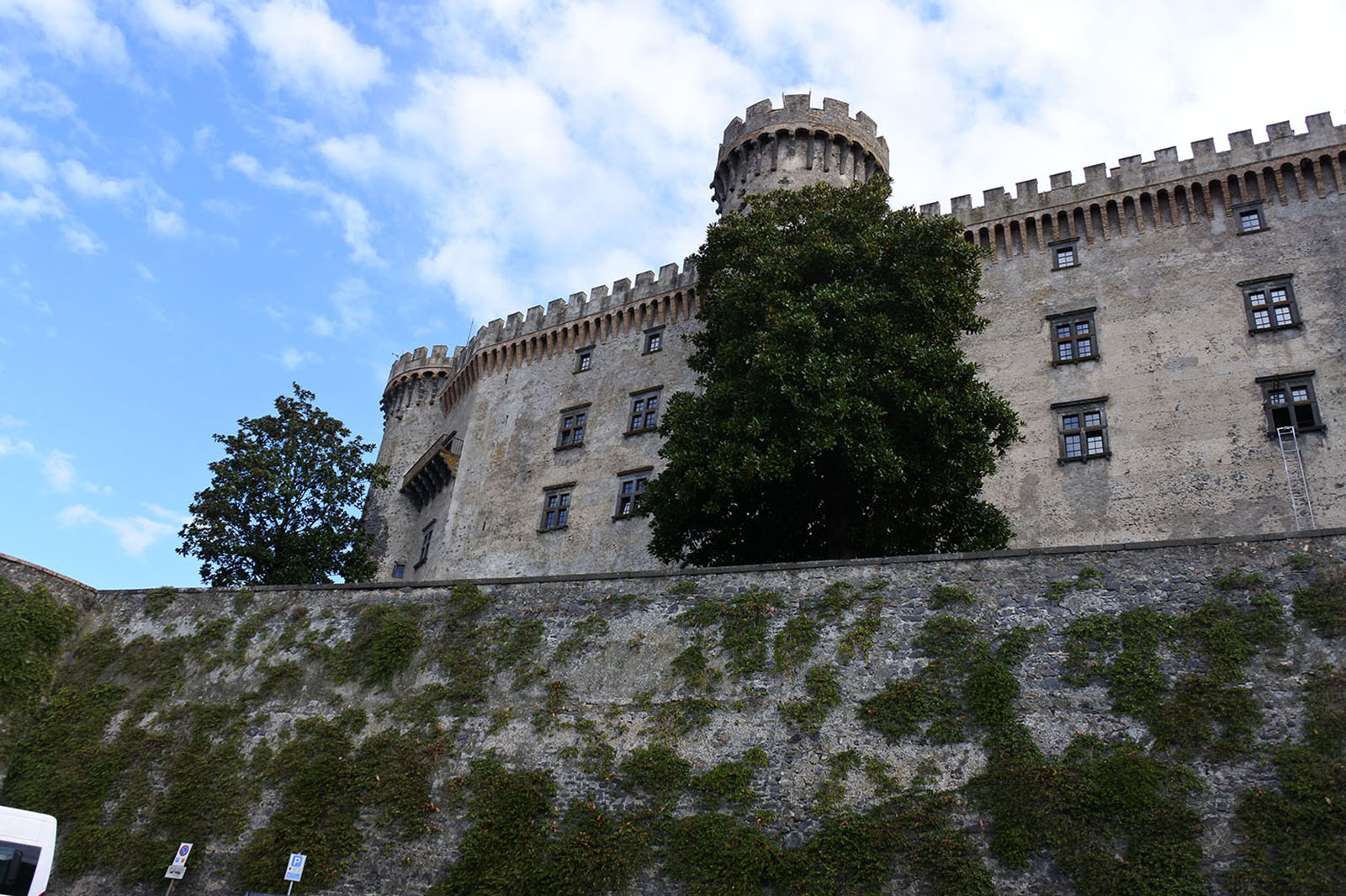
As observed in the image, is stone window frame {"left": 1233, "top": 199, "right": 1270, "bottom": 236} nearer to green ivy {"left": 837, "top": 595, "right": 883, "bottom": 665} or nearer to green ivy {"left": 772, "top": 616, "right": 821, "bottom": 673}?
green ivy {"left": 837, "top": 595, "right": 883, "bottom": 665}

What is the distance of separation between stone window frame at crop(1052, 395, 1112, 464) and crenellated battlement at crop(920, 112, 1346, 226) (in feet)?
22.6

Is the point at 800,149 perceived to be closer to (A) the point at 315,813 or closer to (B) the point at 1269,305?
(B) the point at 1269,305

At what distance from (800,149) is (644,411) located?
10.6 meters

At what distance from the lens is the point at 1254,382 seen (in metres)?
27.4

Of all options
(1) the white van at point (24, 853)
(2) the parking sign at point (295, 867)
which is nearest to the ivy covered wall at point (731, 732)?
(2) the parking sign at point (295, 867)

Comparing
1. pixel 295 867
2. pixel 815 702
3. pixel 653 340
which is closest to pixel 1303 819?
pixel 815 702

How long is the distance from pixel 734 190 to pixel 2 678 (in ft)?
87.9

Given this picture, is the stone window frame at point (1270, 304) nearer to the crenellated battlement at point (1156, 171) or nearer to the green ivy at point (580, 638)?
the crenellated battlement at point (1156, 171)

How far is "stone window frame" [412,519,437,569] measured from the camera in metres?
38.3

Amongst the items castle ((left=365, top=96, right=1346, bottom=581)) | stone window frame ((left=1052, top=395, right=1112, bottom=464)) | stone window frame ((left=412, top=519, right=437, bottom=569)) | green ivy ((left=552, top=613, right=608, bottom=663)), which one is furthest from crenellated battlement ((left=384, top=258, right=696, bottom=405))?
green ivy ((left=552, top=613, right=608, bottom=663))

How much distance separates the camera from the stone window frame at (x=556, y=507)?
3516 cm

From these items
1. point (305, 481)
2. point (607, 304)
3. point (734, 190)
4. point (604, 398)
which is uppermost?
point (734, 190)

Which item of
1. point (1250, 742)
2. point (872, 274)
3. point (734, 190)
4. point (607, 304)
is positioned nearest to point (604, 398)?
point (607, 304)

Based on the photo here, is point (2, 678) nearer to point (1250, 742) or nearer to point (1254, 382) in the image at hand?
point (1250, 742)
